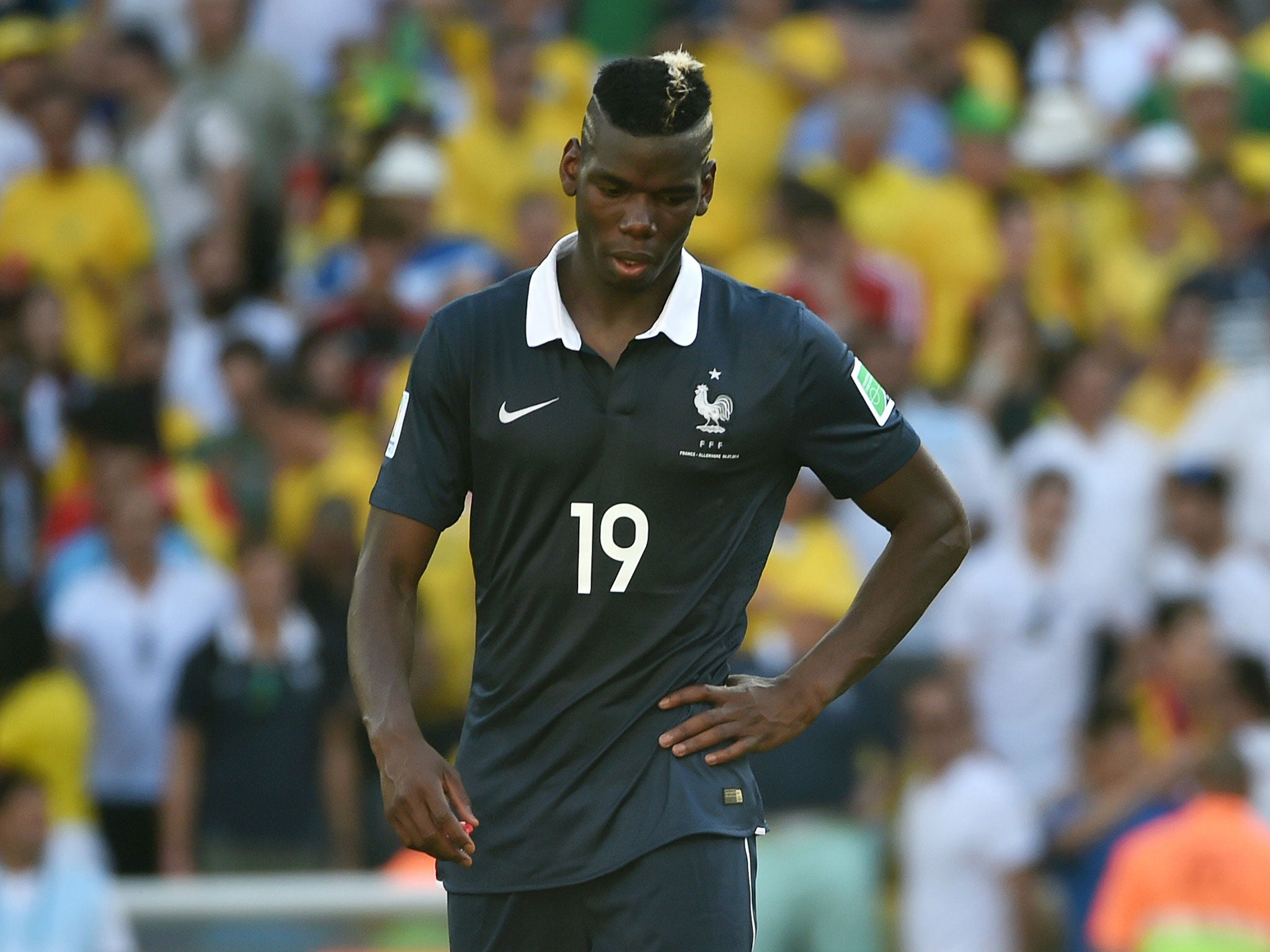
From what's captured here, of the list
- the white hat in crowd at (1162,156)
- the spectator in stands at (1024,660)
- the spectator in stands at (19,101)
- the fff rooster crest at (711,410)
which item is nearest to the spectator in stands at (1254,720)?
the spectator in stands at (1024,660)

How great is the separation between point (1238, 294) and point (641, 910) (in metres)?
7.11

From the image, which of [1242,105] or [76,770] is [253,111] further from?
[1242,105]

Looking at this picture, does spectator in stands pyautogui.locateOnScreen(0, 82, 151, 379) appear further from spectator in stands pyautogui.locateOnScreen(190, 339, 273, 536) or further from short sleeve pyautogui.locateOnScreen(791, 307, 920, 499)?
short sleeve pyautogui.locateOnScreen(791, 307, 920, 499)

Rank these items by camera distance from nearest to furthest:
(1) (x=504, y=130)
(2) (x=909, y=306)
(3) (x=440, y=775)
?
(3) (x=440, y=775) < (2) (x=909, y=306) < (1) (x=504, y=130)

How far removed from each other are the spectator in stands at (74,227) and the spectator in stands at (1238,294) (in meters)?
Result: 4.90

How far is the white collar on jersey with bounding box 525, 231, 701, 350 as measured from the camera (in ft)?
12.4

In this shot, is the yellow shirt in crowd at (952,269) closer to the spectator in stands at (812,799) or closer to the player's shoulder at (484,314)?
the spectator in stands at (812,799)

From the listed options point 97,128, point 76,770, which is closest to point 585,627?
point 76,770

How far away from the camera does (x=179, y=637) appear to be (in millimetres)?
8461

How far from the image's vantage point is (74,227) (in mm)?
10461

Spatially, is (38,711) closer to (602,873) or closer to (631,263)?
(602,873)

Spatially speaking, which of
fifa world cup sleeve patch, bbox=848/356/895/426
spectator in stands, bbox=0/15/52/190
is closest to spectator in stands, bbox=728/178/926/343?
spectator in stands, bbox=0/15/52/190

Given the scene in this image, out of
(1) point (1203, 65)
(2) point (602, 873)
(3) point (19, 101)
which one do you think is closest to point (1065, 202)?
(1) point (1203, 65)

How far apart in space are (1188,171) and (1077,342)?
1406 mm
